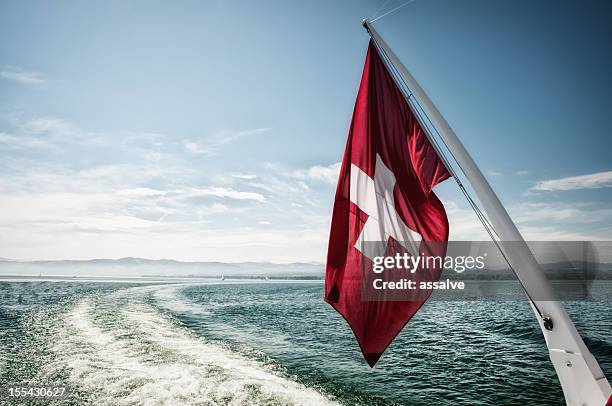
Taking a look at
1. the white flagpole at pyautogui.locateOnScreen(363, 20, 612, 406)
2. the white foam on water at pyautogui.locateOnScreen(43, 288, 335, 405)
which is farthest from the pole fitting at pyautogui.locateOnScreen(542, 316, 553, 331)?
the white foam on water at pyautogui.locateOnScreen(43, 288, 335, 405)

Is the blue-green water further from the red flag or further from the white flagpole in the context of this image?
the white flagpole

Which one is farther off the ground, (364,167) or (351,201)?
(364,167)

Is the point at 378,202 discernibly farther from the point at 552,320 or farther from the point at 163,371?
the point at 163,371

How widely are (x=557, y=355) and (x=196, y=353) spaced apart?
1419cm

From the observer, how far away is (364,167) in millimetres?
4777

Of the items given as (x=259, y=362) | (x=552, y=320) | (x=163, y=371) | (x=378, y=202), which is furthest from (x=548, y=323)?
(x=259, y=362)

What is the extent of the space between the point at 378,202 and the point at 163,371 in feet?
35.0

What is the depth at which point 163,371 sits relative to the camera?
1162 centimetres

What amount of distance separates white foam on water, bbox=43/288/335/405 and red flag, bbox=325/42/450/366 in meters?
6.89

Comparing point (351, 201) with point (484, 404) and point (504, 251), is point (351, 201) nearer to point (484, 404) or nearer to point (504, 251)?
point (504, 251)

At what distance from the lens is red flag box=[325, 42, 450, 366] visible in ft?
13.9

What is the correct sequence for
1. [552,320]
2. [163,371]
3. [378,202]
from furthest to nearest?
[163,371], [378,202], [552,320]

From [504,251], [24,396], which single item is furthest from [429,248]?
[24,396]

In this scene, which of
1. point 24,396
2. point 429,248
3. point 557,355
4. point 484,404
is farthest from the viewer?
point 484,404
